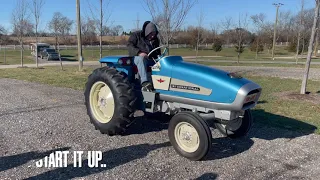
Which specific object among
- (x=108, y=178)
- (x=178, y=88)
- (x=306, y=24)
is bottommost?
(x=108, y=178)

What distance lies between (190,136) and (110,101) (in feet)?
6.14

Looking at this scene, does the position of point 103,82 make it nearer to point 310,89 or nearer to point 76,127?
point 76,127

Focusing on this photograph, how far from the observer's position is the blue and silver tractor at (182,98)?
4094 millimetres

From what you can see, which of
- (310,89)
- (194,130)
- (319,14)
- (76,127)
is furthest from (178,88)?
(310,89)

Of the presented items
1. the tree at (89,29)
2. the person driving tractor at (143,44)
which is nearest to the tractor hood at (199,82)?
the person driving tractor at (143,44)

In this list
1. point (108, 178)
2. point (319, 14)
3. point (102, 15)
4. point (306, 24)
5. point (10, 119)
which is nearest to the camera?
point (108, 178)

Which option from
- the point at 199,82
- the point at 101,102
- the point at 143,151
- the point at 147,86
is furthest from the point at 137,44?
the point at 143,151

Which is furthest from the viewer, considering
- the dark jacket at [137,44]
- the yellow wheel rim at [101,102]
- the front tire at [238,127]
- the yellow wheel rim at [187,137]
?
the yellow wheel rim at [101,102]

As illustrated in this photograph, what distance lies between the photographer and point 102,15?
662 inches

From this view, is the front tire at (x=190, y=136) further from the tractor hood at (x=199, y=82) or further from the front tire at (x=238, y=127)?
the front tire at (x=238, y=127)

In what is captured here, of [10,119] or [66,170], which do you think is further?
[10,119]

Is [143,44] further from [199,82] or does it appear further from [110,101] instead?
[199,82]

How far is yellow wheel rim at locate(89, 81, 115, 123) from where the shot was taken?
5465 mm

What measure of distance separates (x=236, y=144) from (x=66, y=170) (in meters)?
2.73
